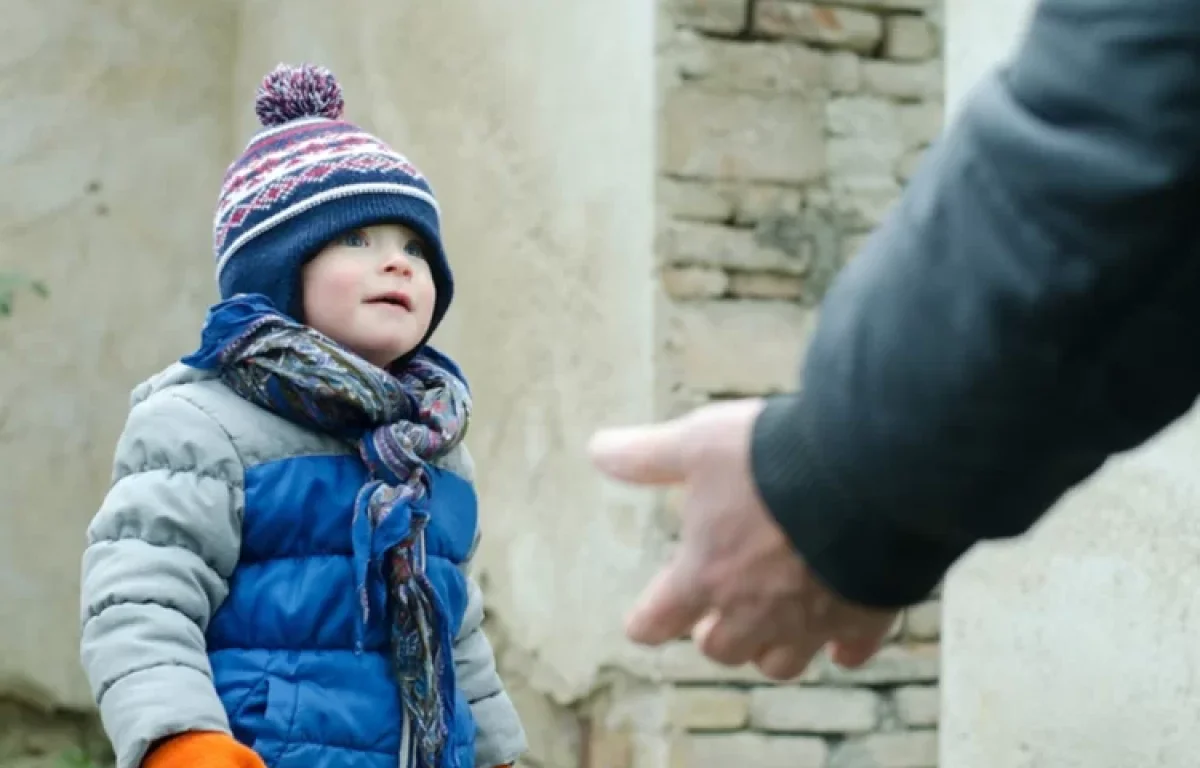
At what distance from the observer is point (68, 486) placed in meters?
4.01

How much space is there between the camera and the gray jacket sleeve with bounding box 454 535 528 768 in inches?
74.6

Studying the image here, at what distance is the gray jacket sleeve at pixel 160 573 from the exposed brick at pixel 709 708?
1.20 metres

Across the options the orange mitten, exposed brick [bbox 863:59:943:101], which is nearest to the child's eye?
the orange mitten

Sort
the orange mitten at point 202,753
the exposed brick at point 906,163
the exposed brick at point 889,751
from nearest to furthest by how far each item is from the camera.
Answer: the orange mitten at point 202,753 < the exposed brick at point 889,751 < the exposed brick at point 906,163

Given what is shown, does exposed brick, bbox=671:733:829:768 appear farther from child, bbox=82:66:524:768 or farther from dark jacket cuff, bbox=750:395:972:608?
dark jacket cuff, bbox=750:395:972:608

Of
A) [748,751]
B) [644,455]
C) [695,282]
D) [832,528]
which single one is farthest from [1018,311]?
[748,751]

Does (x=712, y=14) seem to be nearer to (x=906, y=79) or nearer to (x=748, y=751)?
(x=906, y=79)

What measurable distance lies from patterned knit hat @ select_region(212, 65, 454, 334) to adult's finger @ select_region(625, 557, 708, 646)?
39.8 inches

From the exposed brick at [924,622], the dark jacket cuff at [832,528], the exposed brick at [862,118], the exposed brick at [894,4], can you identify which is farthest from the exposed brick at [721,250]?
the dark jacket cuff at [832,528]

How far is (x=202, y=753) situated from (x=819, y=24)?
182 cm

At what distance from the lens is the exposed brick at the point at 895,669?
283 cm

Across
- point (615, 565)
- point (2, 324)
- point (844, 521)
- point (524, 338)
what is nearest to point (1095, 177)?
point (844, 521)

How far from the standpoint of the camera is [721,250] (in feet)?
9.14

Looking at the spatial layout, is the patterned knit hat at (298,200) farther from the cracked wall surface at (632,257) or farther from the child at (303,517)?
the cracked wall surface at (632,257)
